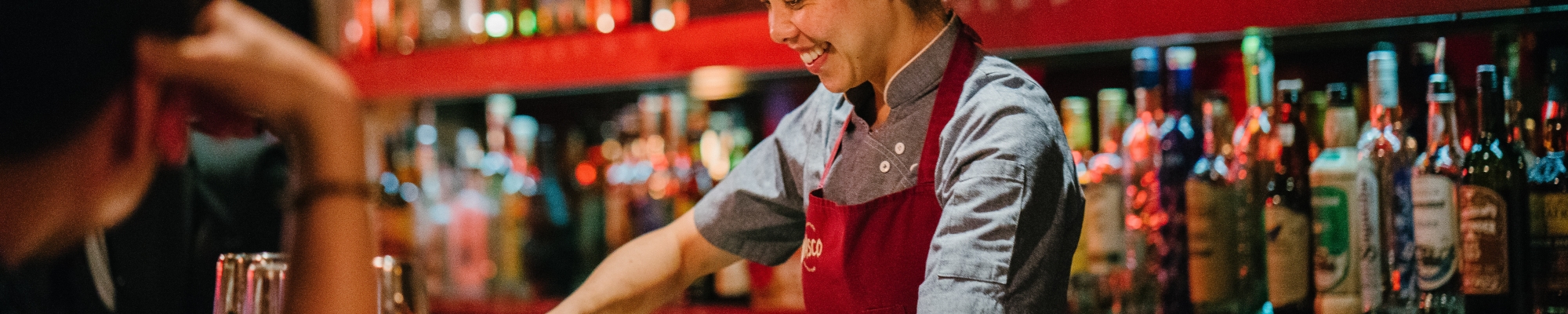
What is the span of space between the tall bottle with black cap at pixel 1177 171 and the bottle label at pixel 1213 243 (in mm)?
29

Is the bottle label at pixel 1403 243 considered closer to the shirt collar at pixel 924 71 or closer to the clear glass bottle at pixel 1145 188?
the clear glass bottle at pixel 1145 188

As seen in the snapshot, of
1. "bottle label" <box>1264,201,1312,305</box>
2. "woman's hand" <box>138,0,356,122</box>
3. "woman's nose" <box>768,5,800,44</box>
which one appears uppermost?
"woman's nose" <box>768,5,800,44</box>

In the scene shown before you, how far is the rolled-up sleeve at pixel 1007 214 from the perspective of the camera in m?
0.86

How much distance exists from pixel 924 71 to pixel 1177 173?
603 millimetres

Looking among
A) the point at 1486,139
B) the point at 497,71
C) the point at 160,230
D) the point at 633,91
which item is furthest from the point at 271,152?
the point at 1486,139

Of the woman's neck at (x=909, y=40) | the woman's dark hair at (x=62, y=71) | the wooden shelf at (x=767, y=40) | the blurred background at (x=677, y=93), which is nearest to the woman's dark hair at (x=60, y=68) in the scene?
the woman's dark hair at (x=62, y=71)

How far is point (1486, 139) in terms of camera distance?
1279mm

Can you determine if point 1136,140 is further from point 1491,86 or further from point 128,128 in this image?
point 128,128

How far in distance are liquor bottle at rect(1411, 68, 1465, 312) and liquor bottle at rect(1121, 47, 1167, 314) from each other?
277 mm

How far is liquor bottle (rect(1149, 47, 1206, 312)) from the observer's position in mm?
1479

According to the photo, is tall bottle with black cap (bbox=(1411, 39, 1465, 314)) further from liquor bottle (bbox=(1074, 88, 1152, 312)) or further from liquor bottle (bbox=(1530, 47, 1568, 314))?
liquor bottle (bbox=(1074, 88, 1152, 312))

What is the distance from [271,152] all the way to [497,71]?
657 millimetres

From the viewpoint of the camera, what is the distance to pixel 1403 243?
4.33ft

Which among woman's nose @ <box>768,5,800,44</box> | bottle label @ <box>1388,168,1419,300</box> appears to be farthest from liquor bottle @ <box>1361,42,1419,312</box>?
woman's nose @ <box>768,5,800,44</box>
